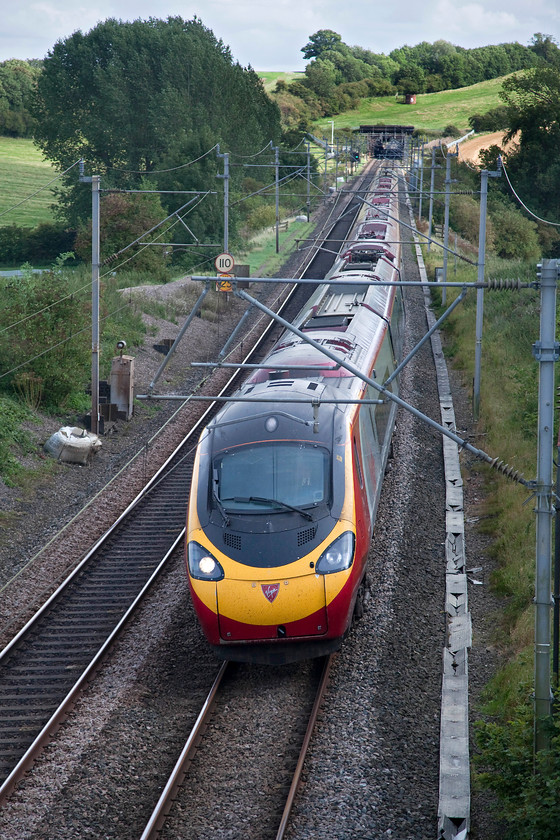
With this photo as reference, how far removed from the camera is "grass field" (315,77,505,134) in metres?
142

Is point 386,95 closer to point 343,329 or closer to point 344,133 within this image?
point 344,133

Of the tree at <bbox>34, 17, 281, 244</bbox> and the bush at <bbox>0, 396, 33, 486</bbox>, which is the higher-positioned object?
the tree at <bbox>34, 17, 281, 244</bbox>

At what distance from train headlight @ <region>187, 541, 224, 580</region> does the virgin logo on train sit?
549 millimetres

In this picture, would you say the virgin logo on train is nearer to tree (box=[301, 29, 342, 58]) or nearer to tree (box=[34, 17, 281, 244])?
tree (box=[34, 17, 281, 244])

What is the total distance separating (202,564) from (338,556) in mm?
1621

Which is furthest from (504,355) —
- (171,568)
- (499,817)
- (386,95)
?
(386,95)

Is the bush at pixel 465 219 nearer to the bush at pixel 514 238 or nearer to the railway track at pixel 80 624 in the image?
the bush at pixel 514 238

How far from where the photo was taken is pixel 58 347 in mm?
22172

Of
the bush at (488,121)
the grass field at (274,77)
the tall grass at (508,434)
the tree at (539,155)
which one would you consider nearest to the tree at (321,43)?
the grass field at (274,77)

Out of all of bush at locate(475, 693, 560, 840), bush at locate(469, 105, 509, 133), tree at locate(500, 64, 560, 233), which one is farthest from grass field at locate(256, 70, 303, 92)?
bush at locate(475, 693, 560, 840)

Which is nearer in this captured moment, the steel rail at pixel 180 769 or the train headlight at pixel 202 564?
the steel rail at pixel 180 769

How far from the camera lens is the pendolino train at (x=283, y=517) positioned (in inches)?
398

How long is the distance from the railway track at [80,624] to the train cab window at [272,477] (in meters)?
2.90

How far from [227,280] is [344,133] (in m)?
122
